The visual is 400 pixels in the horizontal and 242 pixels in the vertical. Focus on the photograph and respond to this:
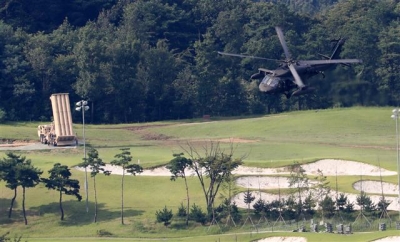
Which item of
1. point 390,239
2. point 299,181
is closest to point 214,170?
point 299,181

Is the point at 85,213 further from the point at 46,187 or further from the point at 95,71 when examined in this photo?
the point at 95,71

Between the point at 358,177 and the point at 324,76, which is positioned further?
the point at 358,177

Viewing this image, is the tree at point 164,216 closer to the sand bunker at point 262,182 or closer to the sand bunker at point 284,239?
the sand bunker at point 262,182

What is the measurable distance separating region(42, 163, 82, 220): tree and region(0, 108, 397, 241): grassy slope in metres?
1.40

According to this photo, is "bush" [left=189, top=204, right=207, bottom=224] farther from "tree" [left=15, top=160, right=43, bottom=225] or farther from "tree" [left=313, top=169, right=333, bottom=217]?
"tree" [left=15, top=160, right=43, bottom=225]

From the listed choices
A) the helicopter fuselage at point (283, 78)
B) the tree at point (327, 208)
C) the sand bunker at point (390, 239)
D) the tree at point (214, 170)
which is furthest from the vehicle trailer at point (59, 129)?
the helicopter fuselage at point (283, 78)

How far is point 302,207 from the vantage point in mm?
81625

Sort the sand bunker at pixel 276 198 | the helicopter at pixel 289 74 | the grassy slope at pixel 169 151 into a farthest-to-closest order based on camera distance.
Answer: the grassy slope at pixel 169 151 < the sand bunker at pixel 276 198 < the helicopter at pixel 289 74

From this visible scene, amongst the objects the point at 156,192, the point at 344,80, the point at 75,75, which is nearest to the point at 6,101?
the point at 75,75

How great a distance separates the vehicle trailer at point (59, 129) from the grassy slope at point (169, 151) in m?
2.48

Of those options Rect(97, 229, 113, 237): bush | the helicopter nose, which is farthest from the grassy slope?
the helicopter nose

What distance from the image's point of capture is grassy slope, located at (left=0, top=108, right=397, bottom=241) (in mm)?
82562

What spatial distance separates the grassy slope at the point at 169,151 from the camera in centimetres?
8256

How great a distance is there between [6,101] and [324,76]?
86.8 meters
